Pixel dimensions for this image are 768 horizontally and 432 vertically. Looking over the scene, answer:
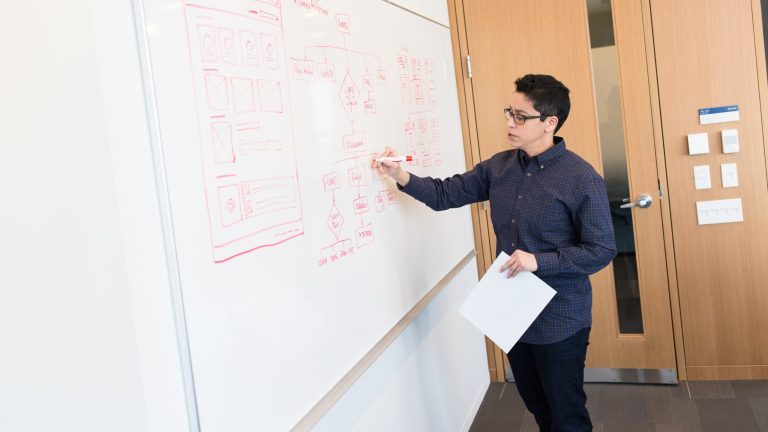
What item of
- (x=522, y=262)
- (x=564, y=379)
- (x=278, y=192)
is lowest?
(x=564, y=379)

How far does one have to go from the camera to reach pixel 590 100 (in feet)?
11.6

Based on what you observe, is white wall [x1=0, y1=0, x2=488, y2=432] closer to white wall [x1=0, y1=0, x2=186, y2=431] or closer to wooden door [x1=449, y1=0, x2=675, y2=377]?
white wall [x1=0, y1=0, x2=186, y2=431]

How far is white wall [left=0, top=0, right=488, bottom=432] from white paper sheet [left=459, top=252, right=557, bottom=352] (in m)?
1.35

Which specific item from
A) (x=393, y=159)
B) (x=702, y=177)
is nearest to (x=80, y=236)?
(x=393, y=159)

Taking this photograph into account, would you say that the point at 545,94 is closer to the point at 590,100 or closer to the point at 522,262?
the point at 522,262

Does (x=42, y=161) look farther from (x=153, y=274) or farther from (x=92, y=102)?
(x=153, y=274)

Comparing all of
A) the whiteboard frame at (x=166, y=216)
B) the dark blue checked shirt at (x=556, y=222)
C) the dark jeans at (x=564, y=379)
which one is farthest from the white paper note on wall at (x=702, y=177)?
the whiteboard frame at (x=166, y=216)

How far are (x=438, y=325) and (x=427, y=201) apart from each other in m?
0.68

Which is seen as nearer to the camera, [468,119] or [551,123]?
[551,123]

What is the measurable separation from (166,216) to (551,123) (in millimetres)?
1594

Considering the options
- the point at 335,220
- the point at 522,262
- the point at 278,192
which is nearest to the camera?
the point at 278,192

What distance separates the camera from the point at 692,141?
3.38m

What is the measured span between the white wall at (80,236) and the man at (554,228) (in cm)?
119

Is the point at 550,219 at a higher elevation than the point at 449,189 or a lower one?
lower
